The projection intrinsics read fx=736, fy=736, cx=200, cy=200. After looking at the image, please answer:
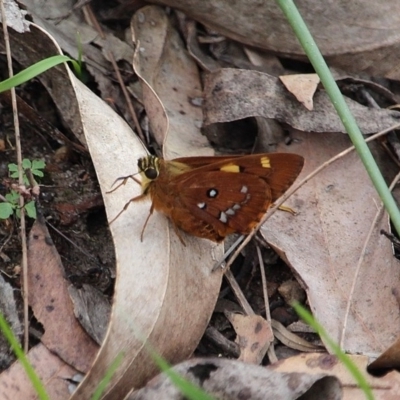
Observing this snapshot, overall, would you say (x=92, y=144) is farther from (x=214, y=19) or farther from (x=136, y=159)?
(x=214, y=19)

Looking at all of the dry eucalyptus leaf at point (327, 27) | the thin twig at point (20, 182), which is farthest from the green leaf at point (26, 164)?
the dry eucalyptus leaf at point (327, 27)

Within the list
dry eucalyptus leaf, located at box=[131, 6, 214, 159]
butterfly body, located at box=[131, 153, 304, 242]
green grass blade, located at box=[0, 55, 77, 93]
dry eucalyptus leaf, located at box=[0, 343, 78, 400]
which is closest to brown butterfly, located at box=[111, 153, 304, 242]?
butterfly body, located at box=[131, 153, 304, 242]

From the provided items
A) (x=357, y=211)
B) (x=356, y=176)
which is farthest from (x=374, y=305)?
(x=356, y=176)

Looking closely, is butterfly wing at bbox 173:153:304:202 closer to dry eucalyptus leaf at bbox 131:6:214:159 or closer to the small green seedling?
dry eucalyptus leaf at bbox 131:6:214:159

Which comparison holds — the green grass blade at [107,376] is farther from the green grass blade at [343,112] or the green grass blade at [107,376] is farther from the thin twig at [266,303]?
the green grass blade at [343,112]

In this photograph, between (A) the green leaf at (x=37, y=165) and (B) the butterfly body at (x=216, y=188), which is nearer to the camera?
(B) the butterfly body at (x=216, y=188)
